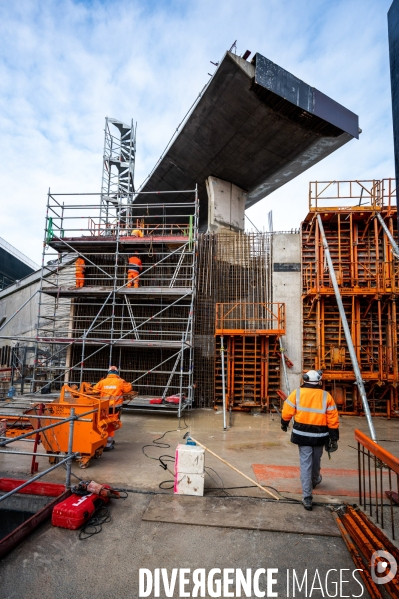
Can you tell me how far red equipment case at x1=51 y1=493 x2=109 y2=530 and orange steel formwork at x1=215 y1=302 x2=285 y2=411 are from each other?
7.82 meters

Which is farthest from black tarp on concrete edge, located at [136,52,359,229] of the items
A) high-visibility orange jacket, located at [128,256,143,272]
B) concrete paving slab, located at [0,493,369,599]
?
concrete paving slab, located at [0,493,369,599]

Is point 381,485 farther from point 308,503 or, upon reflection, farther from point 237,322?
point 237,322

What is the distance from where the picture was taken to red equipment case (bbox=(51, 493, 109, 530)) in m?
3.57

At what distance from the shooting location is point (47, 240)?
12.1m

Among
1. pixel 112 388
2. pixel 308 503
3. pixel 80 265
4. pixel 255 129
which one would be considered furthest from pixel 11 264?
pixel 308 503

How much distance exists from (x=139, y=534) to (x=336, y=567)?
196 centimetres

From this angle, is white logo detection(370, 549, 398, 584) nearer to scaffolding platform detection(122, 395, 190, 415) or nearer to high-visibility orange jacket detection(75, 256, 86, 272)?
scaffolding platform detection(122, 395, 190, 415)

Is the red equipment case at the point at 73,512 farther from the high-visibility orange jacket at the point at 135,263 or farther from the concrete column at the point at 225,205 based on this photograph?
the concrete column at the point at 225,205

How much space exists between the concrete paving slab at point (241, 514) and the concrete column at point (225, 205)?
1435 cm

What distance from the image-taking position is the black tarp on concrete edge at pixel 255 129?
13.2 meters

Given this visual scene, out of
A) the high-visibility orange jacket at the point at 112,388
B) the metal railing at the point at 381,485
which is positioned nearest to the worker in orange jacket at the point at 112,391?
the high-visibility orange jacket at the point at 112,388

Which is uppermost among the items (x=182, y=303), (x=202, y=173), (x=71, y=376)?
(x=202, y=173)

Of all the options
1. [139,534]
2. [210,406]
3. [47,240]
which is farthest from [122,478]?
[47,240]

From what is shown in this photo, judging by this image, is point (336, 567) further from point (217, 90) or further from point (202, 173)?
point (202, 173)
